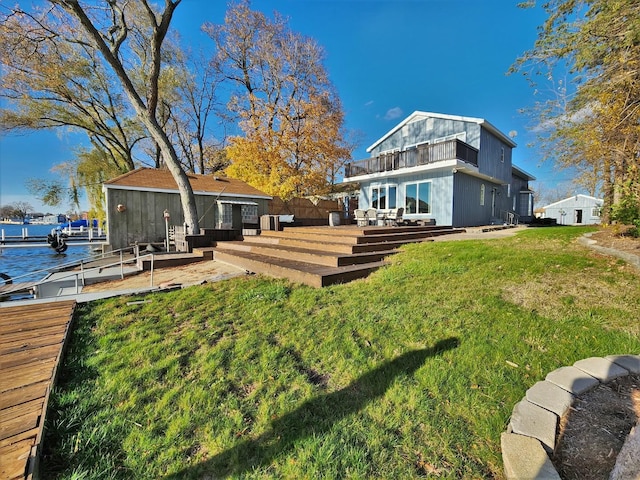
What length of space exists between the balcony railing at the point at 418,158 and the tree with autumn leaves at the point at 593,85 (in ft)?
19.3

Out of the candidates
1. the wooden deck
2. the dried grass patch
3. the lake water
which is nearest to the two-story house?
the dried grass patch

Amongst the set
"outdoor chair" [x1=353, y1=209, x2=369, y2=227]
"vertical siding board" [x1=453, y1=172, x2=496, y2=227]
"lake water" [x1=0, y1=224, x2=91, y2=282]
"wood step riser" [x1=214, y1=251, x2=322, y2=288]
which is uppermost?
"vertical siding board" [x1=453, y1=172, x2=496, y2=227]

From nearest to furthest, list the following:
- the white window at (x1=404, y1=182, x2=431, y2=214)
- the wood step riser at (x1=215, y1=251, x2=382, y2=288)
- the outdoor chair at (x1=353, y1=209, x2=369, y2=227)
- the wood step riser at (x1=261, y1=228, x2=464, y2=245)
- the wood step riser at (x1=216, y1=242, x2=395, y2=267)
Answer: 1. the wood step riser at (x1=215, y1=251, x2=382, y2=288)
2. the wood step riser at (x1=216, y1=242, x2=395, y2=267)
3. the wood step riser at (x1=261, y1=228, x2=464, y2=245)
4. the outdoor chair at (x1=353, y1=209, x2=369, y2=227)
5. the white window at (x1=404, y1=182, x2=431, y2=214)

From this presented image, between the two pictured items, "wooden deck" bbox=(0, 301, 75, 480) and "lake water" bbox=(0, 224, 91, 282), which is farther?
"lake water" bbox=(0, 224, 91, 282)

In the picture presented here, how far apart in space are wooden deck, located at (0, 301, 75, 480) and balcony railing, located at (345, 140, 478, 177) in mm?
13784

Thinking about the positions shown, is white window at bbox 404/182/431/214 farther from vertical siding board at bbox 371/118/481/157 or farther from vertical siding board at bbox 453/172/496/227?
vertical siding board at bbox 371/118/481/157

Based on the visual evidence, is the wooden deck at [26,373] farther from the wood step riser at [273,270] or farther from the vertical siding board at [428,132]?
the vertical siding board at [428,132]

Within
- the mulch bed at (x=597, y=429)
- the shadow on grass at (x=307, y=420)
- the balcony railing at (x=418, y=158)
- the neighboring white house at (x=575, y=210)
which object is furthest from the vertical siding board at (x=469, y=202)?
the neighboring white house at (x=575, y=210)

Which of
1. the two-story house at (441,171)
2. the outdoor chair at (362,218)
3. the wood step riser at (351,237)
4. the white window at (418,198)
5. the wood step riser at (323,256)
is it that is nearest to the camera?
the wood step riser at (323,256)

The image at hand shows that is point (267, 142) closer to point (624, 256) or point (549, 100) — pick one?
point (549, 100)

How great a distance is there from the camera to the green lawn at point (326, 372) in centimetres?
182

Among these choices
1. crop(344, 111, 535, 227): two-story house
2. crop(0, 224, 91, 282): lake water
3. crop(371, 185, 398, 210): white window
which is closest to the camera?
crop(0, 224, 91, 282): lake water

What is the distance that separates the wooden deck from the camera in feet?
5.80

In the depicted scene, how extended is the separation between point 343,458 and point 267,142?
61.2 feet
